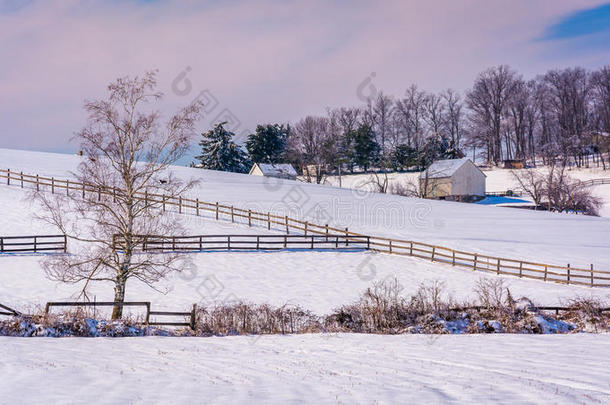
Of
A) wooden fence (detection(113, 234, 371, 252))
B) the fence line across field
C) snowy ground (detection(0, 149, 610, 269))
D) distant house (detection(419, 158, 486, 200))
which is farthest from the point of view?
distant house (detection(419, 158, 486, 200))

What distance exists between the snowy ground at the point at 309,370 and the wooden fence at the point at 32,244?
14783 mm

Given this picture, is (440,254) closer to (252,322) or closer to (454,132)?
(252,322)

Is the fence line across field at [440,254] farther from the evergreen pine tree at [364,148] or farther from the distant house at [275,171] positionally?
the evergreen pine tree at [364,148]

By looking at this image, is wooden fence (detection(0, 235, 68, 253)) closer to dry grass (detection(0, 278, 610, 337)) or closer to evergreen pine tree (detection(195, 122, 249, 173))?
dry grass (detection(0, 278, 610, 337))

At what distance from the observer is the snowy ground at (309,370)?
716 cm

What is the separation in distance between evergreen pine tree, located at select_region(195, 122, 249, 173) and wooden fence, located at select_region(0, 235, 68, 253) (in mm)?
42155

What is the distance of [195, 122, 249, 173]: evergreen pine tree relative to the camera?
219 ft

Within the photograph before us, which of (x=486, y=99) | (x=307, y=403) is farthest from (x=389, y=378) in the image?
(x=486, y=99)

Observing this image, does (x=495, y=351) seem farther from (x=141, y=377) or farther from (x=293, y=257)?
(x=293, y=257)

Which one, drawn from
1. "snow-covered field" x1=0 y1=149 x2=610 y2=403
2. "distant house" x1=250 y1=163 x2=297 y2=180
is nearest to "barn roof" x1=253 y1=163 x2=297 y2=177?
Answer: "distant house" x1=250 y1=163 x2=297 y2=180

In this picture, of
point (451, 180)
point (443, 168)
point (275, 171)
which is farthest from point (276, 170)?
point (451, 180)

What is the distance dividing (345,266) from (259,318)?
1096cm

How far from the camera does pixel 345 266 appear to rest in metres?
24.7

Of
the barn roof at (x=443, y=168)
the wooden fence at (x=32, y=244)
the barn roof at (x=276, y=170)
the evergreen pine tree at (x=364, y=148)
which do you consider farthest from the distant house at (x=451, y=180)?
the wooden fence at (x=32, y=244)
